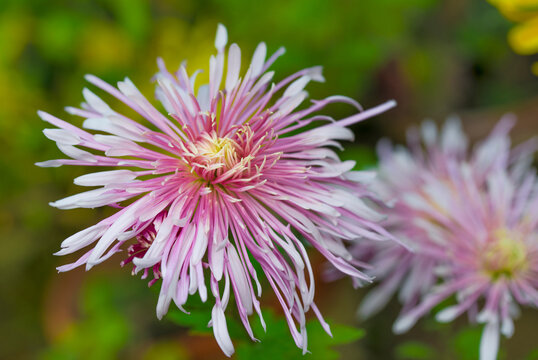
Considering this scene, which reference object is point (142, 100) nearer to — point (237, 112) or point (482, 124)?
point (237, 112)

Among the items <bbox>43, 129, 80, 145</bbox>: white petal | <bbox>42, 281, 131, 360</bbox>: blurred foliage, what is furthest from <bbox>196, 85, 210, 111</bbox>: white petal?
<bbox>42, 281, 131, 360</bbox>: blurred foliage

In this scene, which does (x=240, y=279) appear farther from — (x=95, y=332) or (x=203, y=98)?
(x=95, y=332)

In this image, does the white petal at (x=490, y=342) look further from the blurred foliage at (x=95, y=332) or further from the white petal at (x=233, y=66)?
the blurred foliage at (x=95, y=332)

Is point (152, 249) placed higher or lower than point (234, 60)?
lower

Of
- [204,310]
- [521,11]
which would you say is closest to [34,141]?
[204,310]

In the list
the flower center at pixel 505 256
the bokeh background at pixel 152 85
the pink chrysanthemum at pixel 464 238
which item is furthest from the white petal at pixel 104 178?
the bokeh background at pixel 152 85

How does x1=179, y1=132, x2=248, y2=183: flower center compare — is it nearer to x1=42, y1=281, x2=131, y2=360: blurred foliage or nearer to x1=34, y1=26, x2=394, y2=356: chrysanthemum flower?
x1=34, y1=26, x2=394, y2=356: chrysanthemum flower
